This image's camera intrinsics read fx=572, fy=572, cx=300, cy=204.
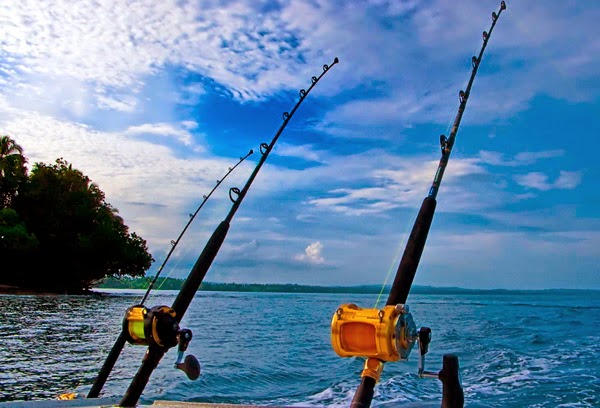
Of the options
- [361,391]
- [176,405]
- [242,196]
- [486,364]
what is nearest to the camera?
[361,391]

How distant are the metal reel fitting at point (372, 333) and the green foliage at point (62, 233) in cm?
3977

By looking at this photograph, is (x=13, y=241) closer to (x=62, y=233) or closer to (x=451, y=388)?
(x=62, y=233)

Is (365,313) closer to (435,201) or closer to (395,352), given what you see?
(395,352)

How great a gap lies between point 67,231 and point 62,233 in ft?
1.49

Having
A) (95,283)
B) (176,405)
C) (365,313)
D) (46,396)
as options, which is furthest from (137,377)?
(95,283)

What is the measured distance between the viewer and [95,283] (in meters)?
50.6

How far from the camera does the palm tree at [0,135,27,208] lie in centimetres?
3847

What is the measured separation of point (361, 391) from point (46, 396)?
5.18 meters

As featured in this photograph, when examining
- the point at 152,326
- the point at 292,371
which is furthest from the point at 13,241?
the point at 152,326

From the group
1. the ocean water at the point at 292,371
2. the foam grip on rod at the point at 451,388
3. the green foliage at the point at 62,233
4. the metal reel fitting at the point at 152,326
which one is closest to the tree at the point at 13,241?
the green foliage at the point at 62,233

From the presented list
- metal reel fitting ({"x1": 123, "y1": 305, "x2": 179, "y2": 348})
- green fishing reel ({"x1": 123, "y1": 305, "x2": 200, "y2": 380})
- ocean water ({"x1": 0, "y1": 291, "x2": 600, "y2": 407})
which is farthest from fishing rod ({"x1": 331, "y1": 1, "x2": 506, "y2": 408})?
ocean water ({"x1": 0, "y1": 291, "x2": 600, "y2": 407})

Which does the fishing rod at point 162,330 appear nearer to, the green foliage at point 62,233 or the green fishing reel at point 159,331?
the green fishing reel at point 159,331

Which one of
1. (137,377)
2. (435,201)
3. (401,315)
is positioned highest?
(435,201)

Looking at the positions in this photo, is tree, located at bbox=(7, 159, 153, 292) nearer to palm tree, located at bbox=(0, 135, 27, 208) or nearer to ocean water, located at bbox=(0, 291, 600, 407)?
palm tree, located at bbox=(0, 135, 27, 208)
